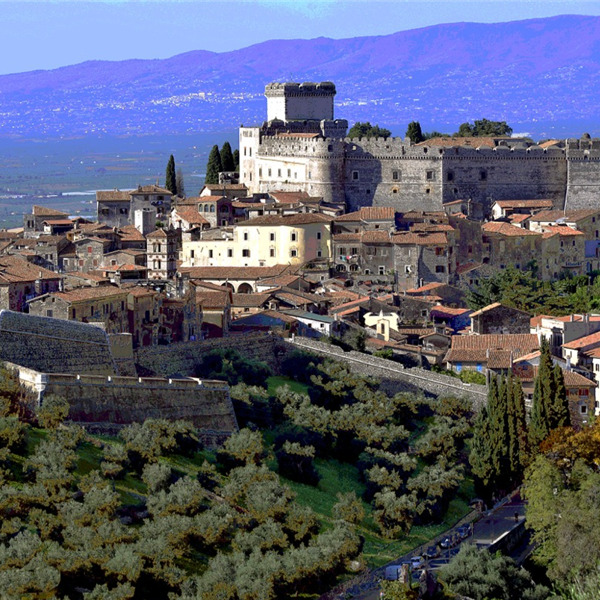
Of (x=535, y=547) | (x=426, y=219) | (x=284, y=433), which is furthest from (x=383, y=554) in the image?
(x=426, y=219)

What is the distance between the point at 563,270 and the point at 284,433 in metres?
28.1

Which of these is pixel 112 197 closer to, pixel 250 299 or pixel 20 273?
pixel 250 299

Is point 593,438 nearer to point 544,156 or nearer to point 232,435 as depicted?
point 232,435

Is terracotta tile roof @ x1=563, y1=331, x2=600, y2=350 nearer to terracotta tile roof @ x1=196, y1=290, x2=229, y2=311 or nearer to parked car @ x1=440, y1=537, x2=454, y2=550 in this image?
terracotta tile roof @ x1=196, y1=290, x2=229, y2=311

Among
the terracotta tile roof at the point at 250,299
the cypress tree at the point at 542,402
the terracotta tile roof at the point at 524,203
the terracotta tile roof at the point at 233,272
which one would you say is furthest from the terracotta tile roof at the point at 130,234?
the cypress tree at the point at 542,402

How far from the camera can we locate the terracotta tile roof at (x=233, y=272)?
58000mm

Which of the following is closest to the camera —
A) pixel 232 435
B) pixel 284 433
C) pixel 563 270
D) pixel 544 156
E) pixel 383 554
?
pixel 383 554

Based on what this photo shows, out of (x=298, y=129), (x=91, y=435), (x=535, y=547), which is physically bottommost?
(x=535, y=547)

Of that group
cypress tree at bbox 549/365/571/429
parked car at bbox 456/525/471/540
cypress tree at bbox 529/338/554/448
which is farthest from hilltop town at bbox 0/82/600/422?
parked car at bbox 456/525/471/540

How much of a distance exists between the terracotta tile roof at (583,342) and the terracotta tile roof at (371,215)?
16.0 metres

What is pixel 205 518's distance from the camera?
31.0 meters

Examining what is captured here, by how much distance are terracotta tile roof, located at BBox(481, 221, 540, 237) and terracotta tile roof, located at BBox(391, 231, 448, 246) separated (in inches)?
140

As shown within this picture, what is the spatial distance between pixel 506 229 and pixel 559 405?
25150mm

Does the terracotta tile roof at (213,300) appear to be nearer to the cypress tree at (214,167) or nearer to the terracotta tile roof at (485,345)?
the terracotta tile roof at (485,345)
